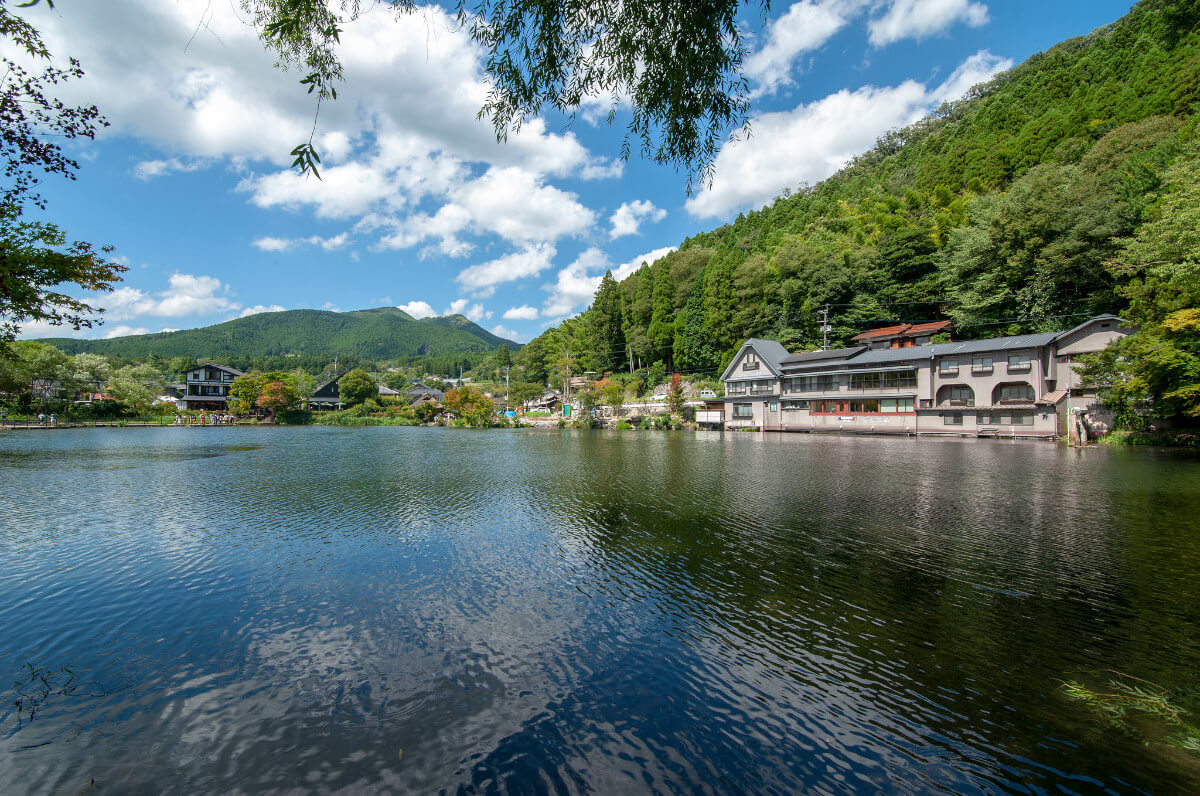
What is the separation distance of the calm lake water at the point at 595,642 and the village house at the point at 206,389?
6293cm

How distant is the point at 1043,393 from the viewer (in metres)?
30.2

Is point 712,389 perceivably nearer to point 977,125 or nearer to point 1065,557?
point 1065,557

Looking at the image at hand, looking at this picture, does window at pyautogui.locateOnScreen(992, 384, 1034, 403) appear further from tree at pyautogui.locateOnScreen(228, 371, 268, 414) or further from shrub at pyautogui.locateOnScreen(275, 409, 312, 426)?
tree at pyautogui.locateOnScreen(228, 371, 268, 414)

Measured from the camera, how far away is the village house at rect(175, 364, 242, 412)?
6306 centimetres

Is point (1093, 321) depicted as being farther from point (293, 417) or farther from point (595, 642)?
point (293, 417)

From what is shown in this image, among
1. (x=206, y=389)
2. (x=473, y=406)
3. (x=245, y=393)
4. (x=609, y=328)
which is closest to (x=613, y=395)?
(x=609, y=328)

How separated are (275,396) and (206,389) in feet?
38.0

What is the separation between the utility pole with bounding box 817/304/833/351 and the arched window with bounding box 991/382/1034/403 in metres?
12.7

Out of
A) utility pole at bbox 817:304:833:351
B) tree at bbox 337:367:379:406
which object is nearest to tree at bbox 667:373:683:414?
utility pole at bbox 817:304:833:351

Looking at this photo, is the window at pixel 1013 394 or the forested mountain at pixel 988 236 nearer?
the forested mountain at pixel 988 236

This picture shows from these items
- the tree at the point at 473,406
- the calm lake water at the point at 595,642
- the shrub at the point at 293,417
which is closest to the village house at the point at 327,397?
the shrub at the point at 293,417

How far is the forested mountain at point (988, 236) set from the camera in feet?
97.2

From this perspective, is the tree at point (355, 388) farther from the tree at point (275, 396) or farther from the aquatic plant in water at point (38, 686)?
the aquatic plant in water at point (38, 686)

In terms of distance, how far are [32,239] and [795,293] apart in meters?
49.0
